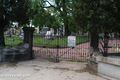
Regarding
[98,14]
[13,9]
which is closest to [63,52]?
[13,9]

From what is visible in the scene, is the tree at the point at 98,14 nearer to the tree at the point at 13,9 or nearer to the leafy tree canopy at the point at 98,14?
the leafy tree canopy at the point at 98,14

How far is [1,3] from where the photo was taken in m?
8.25

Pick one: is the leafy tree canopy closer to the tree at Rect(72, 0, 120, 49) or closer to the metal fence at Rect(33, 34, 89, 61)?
the tree at Rect(72, 0, 120, 49)

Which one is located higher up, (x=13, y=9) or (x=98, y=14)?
(x=13, y=9)

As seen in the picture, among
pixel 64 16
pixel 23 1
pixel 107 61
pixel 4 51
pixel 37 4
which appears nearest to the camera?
pixel 107 61

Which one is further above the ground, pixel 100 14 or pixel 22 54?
pixel 100 14

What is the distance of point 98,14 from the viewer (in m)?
5.05

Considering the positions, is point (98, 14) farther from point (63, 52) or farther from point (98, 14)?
point (63, 52)

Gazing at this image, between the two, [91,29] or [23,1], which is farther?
[23,1]

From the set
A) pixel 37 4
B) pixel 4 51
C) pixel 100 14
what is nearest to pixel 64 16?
pixel 37 4

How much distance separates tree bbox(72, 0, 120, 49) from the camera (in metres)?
4.98

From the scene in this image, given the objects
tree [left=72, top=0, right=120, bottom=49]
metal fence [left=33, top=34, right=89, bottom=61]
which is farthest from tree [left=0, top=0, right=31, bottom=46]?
tree [left=72, top=0, right=120, bottom=49]

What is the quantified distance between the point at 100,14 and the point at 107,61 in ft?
6.07

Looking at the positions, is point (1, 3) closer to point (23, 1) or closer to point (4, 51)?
point (23, 1)
